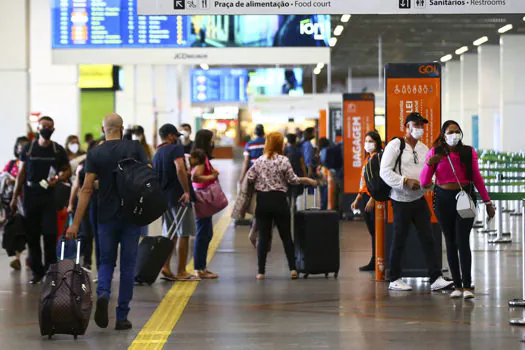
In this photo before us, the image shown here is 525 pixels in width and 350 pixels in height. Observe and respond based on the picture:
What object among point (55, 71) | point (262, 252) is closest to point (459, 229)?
point (262, 252)

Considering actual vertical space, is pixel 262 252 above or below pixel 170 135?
below

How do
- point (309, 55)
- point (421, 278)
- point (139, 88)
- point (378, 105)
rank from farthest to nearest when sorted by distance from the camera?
point (139, 88)
point (378, 105)
point (309, 55)
point (421, 278)

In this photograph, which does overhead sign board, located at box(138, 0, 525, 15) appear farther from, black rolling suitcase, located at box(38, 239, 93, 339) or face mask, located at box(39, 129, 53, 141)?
black rolling suitcase, located at box(38, 239, 93, 339)

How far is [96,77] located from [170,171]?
24.6m

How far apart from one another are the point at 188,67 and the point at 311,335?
39.7 meters

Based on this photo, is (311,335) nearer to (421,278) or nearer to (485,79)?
(421,278)

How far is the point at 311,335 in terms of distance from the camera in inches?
321

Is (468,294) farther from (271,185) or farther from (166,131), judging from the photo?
(166,131)

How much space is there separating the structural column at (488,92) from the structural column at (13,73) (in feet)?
89.6

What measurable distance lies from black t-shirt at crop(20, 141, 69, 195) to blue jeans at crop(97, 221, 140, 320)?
3247 millimetres

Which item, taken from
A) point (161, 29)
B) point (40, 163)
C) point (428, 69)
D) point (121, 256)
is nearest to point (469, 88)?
point (161, 29)

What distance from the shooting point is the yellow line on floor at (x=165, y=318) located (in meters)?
7.87

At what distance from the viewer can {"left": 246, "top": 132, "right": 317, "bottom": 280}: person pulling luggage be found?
38.1ft

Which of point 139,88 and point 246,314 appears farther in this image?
point 139,88
